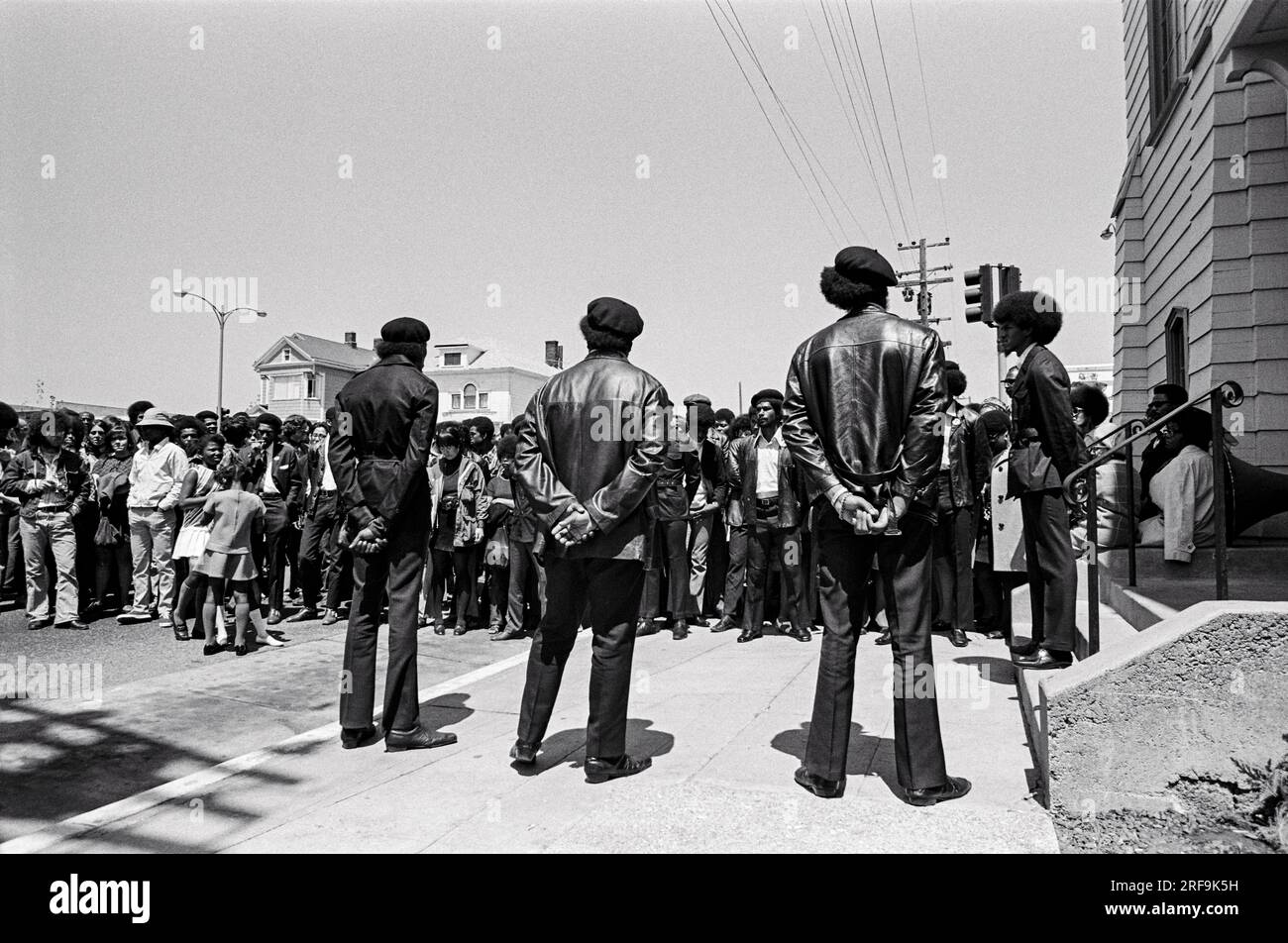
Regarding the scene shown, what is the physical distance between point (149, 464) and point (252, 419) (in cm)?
250

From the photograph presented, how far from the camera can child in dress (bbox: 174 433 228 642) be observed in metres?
8.24

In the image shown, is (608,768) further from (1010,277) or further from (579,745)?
(1010,277)

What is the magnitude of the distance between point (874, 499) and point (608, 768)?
1.75 m

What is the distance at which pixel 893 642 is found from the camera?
12.1ft

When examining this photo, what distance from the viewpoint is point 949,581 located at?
23.6 feet

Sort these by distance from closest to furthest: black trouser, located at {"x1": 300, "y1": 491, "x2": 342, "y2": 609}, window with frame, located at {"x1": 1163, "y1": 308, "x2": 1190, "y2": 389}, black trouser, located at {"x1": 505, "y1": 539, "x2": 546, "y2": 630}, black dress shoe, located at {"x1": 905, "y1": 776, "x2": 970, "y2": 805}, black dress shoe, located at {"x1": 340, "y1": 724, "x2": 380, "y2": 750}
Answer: black dress shoe, located at {"x1": 905, "y1": 776, "x2": 970, "y2": 805} < black dress shoe, located at {"x1": 340, "y1": 724, "x2": 380, "y2": 750} < black trouser, located at {"x1": 505, "y1": 539, "x2": 546, "y2": 630} < black trouser, located at {"x1": 300, "y1": 491, "x2": 342, "y2": 609} < window with frame, located at {"x1": 1163, "y1": 308, "x2": 1190, "y2": 389}

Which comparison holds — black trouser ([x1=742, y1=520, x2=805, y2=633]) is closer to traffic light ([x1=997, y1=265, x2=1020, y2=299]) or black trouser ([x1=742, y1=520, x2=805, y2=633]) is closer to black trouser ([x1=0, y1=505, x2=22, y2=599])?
traffic light ([x1=997, y1=265, x2=1020, y2=299])

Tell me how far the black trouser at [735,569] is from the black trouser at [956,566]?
1.88 metres

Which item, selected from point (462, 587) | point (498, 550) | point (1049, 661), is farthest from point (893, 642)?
point (462, 587)

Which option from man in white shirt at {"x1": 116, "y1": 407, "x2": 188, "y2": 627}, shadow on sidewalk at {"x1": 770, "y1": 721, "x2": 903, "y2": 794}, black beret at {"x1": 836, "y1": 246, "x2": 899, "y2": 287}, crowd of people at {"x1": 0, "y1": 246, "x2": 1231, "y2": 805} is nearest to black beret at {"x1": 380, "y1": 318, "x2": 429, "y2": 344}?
crowd of people at {"x1": 0, "y1": 246, "x2": 1231, "y2": 805}

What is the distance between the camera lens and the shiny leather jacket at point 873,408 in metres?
3.71

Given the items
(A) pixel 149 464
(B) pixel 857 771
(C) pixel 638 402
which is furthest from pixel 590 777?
(A) pixel 149 464

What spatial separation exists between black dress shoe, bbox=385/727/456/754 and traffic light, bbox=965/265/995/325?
6.77 metres
